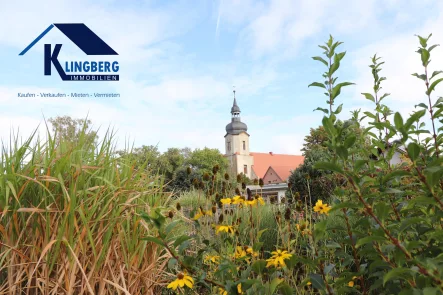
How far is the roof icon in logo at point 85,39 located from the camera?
28.0 feet

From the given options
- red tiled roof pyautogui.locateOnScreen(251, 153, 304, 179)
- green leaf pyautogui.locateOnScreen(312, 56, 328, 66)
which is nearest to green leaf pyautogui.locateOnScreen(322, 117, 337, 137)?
green leaf pyautogui.locateOnScreen(312, 56, 328, 66)

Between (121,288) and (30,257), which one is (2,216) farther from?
(121,288)

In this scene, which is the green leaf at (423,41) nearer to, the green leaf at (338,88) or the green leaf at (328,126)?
the green leaf at (338,88)

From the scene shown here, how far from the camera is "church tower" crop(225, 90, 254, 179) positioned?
66.4 metres

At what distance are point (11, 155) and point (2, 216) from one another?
66 centimetres

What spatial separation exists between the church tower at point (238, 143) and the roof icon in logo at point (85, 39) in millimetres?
Result: 57194

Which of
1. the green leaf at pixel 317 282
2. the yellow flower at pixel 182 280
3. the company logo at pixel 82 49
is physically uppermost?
the company logo at pixel 82 49

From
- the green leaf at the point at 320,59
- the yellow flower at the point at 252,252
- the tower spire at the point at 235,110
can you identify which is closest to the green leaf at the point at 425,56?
the green leaf at the point at 320,59

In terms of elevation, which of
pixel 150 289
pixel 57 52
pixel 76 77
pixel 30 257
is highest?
pixel 57 52

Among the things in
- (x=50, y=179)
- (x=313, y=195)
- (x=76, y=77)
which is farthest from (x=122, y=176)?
(x=313, y=195)

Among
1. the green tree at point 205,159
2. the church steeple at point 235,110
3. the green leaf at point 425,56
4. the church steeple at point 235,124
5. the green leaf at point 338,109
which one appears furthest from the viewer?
the church steeple at point 235,110

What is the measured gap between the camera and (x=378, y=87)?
7.79 ft

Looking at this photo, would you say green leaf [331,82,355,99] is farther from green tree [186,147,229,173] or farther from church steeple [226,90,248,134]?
church steeple [226,90,248,134]

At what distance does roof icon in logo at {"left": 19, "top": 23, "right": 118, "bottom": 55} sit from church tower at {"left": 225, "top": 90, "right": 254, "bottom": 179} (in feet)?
188
